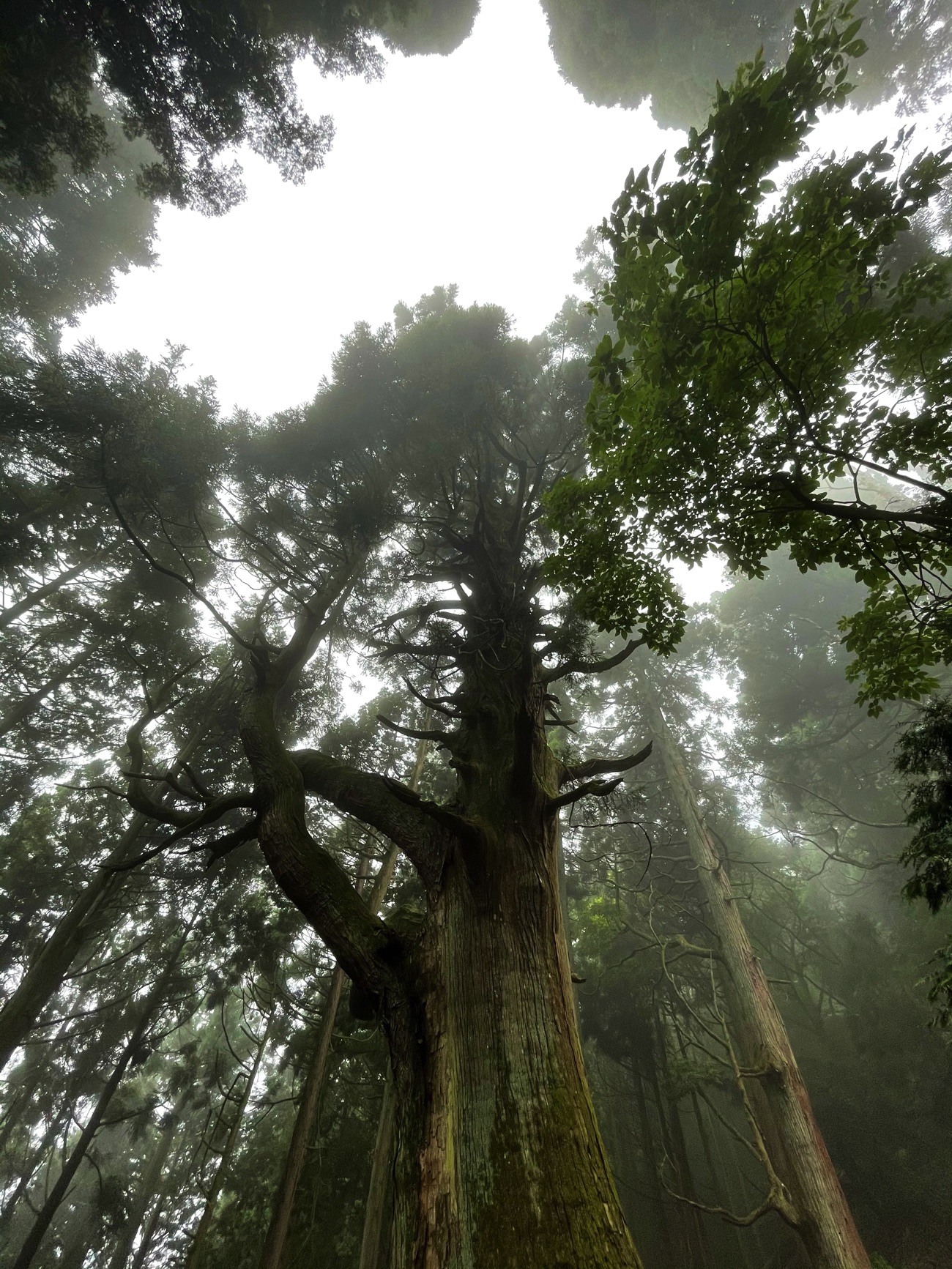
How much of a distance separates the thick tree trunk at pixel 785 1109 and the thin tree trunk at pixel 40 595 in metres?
13.7

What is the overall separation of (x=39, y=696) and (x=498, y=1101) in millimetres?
11641

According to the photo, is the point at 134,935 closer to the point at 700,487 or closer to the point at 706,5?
the point at 700,487

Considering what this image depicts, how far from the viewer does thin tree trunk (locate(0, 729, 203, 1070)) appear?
601 cm

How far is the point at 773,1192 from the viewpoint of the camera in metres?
5.14

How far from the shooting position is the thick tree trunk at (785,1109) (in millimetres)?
5320

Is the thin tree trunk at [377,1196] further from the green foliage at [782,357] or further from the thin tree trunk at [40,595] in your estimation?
the thin tree trunk at [40,595]

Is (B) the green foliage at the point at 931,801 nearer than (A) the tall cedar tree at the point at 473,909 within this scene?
No

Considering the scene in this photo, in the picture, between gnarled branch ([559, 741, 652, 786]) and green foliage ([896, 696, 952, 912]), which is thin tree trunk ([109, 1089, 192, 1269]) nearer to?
gnarled branch ([559, 741, 652, 786])

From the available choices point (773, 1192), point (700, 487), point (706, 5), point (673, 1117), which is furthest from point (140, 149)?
point (673, 1117)

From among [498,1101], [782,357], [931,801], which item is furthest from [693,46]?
[498,1101]

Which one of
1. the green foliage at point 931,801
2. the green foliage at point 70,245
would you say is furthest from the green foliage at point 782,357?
the green foliage at point 70,245

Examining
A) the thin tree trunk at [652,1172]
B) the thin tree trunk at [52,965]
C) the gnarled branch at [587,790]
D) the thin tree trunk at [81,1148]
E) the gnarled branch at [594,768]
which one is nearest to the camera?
the gnarled branch at [587,790]

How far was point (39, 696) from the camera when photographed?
1010cm

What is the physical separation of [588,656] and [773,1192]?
5.52 meters
